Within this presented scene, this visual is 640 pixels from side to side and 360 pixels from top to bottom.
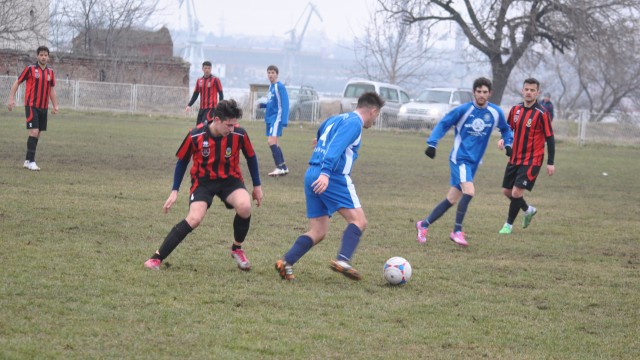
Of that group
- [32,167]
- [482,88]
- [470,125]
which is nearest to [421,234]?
[470,125]

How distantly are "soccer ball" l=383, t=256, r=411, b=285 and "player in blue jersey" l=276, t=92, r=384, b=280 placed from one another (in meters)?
0.24

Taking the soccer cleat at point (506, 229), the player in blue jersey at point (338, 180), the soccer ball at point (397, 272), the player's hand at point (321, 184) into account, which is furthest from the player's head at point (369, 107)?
the soccer cleat at point (506, 229)

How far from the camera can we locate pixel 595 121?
2898 centimetres

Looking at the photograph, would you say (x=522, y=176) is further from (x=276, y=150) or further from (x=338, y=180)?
(x=276, y=150)

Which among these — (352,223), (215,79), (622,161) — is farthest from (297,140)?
(352,223)

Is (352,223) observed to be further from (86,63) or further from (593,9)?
(86,63)

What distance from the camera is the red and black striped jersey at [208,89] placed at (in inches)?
661

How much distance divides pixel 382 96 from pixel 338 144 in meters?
24.9

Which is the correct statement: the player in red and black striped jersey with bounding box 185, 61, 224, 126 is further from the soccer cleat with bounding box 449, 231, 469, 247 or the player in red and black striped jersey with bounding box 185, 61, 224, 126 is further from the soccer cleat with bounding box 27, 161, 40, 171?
the soccer cleat with bounding box 449, 231, 469, 247

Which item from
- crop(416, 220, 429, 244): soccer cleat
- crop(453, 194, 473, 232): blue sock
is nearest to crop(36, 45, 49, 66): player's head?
crop(416, 220, 429, 244): soccer cleat

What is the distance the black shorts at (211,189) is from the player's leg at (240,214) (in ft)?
0.06

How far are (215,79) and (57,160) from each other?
3776mm

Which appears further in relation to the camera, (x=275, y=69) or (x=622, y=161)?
(x=622, y=161)

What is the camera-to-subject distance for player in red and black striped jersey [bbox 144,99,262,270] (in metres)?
6.56
